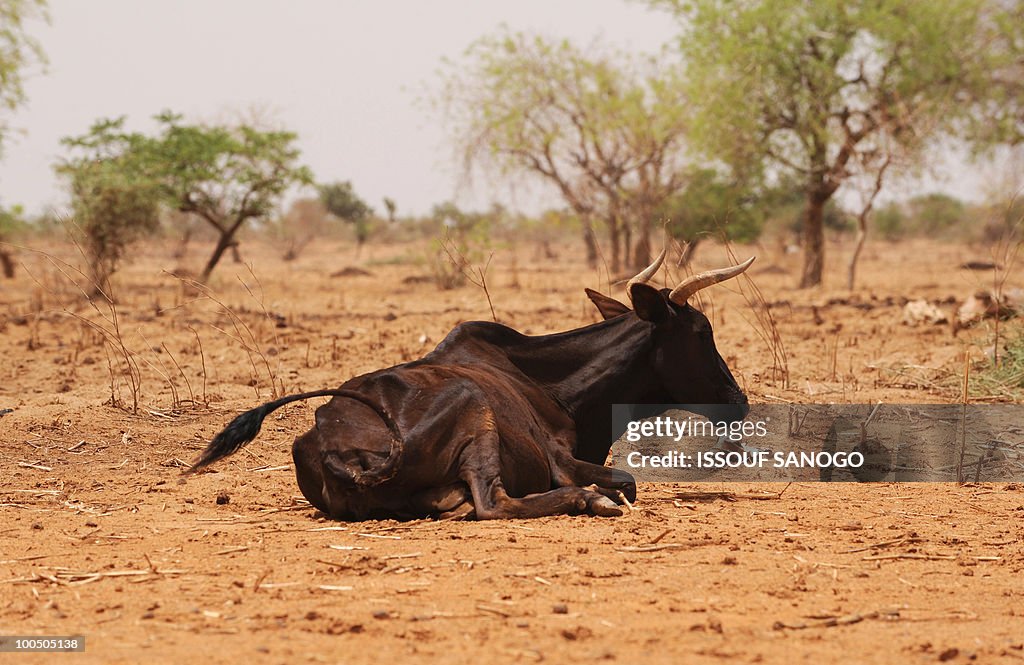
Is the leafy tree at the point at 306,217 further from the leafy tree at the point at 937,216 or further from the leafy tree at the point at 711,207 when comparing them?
the leafy tree at the point at 937,216

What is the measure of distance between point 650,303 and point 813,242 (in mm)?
17406

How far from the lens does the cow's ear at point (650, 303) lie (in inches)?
236

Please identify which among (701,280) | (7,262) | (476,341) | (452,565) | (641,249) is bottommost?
(452,565)

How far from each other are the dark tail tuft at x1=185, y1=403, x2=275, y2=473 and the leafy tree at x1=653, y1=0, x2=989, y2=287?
17.8m

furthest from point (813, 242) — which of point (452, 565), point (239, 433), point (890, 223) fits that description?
point (890, 223)

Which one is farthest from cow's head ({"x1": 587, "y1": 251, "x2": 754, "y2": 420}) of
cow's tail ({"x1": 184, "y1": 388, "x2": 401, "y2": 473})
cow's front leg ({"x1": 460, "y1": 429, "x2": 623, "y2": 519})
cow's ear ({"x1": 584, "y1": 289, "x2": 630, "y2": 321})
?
cow's tail ({"x1": 184, "y1": 388, "x2": 401, "y2": 473})

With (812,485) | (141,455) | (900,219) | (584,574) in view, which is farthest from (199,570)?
(900,219)

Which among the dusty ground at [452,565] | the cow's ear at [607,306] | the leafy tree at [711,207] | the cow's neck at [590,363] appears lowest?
the dusty ground at [452,565]

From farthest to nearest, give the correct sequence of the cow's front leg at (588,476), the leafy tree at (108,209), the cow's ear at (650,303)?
the leafy tree at (108,209) < the cow's ear at (650,303) < the cow's front leg at (588,476)

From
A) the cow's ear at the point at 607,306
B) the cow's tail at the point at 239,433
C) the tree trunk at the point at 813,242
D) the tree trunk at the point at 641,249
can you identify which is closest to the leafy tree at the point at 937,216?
the tree trunk at the point at 641,249

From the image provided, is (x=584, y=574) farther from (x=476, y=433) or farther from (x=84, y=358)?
(x=84, y=358)

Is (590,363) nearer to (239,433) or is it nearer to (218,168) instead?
(239,433)

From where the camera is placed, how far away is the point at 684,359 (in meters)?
6.26

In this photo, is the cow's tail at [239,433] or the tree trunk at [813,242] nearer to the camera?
the cow's tail at [239,433]
